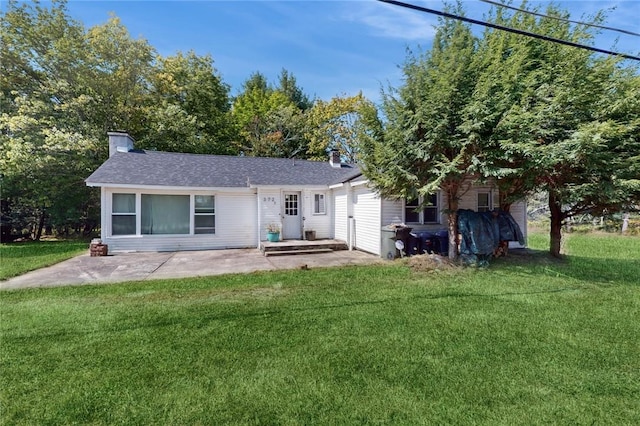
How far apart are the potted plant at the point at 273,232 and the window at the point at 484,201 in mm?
7518

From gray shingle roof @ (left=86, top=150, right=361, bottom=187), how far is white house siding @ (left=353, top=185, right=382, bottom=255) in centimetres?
99

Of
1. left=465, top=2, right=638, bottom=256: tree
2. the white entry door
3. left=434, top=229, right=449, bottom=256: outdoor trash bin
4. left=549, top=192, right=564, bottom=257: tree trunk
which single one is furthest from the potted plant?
left=549, top=192, right=564, bottom=257: tree trunk

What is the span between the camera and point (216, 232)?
12.4 meters

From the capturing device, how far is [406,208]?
10.6m

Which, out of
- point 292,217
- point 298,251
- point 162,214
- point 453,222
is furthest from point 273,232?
point 453,222

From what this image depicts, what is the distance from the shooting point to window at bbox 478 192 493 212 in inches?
458

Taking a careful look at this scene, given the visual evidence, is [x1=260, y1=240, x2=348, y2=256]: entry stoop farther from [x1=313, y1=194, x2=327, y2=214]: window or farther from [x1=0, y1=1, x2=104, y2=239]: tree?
[x1=0, y1=1, x2=104, y2=239]: tree

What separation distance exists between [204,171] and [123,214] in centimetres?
339

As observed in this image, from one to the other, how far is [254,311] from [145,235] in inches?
323

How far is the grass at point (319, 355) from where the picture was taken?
2615 mm

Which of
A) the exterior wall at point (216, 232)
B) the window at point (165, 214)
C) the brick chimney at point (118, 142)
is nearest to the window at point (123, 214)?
the exterior wall at point (216, 232)

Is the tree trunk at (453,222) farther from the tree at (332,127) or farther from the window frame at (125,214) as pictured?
the tree at (332,127)

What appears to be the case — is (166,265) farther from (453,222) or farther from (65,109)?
(65,109)

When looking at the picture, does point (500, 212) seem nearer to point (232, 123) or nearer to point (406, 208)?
point (406, 208)
